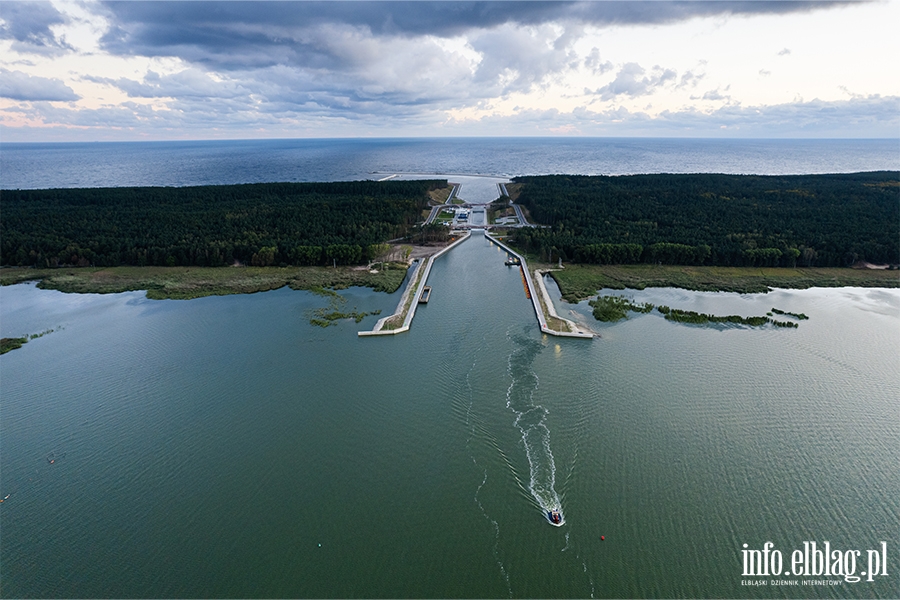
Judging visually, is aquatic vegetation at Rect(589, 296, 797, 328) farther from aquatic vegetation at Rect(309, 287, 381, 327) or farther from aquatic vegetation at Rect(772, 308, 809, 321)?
aquatic vegetation at Rect(309, 287, 381, 327)

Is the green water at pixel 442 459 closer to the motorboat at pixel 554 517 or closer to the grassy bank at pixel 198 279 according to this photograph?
the motorboat at pixel 554 517

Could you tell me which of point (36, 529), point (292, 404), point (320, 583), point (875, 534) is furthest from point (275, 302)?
point (875, 534)

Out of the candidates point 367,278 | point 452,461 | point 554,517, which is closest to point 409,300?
point 367,278

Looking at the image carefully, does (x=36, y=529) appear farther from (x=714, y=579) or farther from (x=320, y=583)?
(x=714, y=579)

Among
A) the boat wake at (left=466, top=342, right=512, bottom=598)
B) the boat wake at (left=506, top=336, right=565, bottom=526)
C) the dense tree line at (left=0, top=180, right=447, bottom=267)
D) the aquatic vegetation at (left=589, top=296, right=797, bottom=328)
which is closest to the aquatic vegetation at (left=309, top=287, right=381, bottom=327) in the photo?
the dense tree line at (left=0, top=180, right=447, bottom=267)

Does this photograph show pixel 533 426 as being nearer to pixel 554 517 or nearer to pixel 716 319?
pixel 554 517
